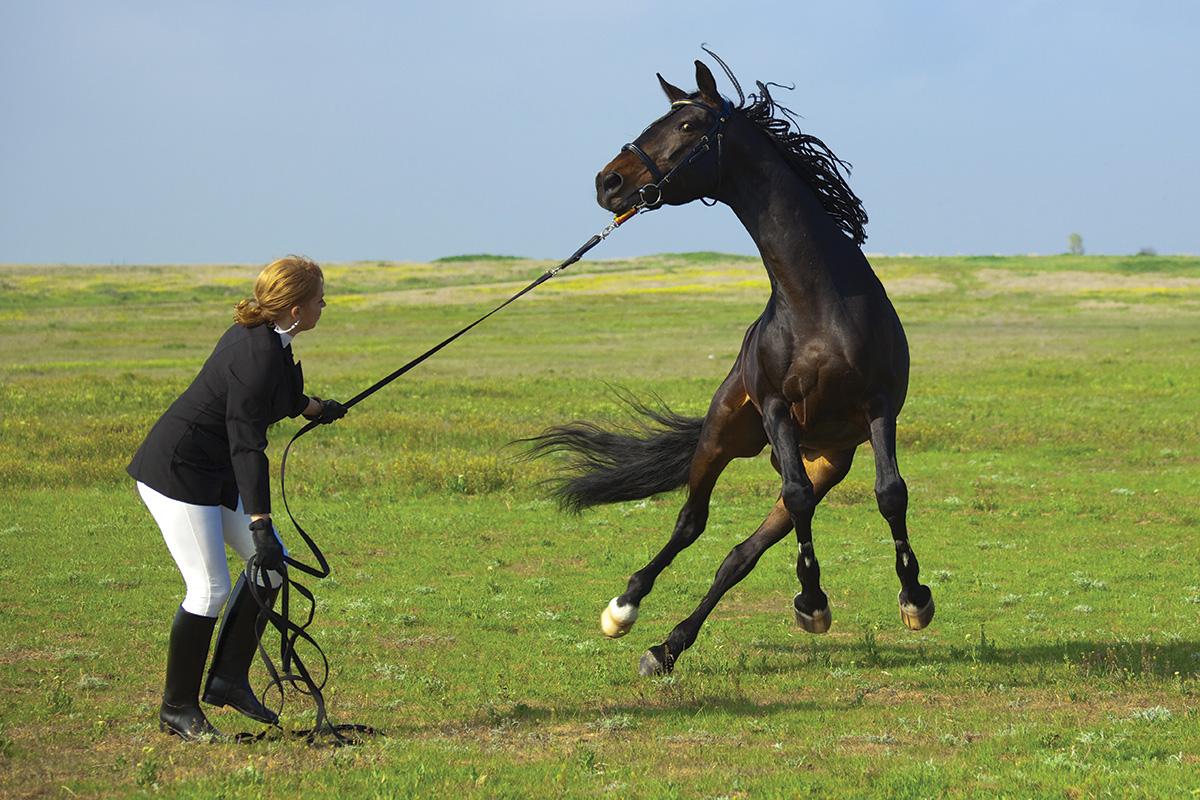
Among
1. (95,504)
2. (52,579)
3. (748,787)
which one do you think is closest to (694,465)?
(748,787)

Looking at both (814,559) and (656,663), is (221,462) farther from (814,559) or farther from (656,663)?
(814,559)

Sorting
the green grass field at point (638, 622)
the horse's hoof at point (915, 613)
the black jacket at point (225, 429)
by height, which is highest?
the black jacket at point (225, 429)

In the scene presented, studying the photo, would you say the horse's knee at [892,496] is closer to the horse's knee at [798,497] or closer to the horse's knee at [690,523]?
the horse's knee at [798,497]

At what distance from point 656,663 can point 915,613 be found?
4.86 ft

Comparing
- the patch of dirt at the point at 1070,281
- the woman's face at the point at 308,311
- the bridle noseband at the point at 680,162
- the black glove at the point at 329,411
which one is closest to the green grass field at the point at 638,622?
the black glove at the point at 329,411

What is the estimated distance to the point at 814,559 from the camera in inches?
295

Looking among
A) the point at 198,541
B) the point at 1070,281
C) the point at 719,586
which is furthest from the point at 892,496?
the point at 1070,281

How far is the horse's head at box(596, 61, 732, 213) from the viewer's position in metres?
7.08

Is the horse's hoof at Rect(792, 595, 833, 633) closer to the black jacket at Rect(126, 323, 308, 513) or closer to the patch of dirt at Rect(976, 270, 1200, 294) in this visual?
the black jacket at Rect(126, 323, 308, 513)

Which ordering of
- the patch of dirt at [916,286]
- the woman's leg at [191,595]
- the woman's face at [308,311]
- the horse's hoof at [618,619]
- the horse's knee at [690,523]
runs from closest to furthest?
the woman's leg at [191,595] → the woman's face at [308,311] → the horse's hoof at [618,619] → the horse's knee at [690,523] → the patch of dirt at [916,286]

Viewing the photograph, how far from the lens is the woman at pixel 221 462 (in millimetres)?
5492

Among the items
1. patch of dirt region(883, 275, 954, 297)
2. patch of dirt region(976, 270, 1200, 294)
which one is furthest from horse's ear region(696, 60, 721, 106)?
patch of dirt region(976, 270, 1200, 294)

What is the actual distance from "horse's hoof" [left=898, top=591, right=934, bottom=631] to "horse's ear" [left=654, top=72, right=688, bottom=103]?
304 centimetres

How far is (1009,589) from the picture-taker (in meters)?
10.2
